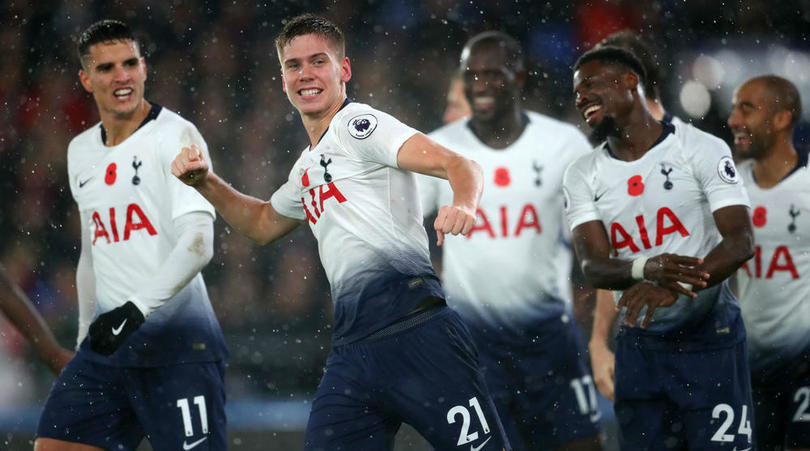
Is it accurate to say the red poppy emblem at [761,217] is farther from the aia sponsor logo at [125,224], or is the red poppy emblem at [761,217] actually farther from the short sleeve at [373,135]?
the aia sponsor logo at [125,224]

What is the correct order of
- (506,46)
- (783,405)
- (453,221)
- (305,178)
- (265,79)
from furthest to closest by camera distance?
(265,79)
(506,46)
(783,405)
(305,178)
(453,221)

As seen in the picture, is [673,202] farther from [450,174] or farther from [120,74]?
[120,74]

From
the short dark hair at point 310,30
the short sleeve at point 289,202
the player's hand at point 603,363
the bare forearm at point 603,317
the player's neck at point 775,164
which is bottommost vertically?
the player's hand at point 603,363

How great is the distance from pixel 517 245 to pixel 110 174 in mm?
2110

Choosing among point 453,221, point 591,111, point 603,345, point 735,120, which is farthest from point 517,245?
point 453,221

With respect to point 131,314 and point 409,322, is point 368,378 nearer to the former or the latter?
point 409,322

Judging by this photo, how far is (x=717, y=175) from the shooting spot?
4824 mm

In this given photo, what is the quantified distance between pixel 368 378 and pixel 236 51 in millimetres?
8118

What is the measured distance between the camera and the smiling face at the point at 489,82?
6.26 m

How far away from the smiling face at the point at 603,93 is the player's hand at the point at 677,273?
28.4 inches

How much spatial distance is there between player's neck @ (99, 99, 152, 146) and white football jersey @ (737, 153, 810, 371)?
3017mm

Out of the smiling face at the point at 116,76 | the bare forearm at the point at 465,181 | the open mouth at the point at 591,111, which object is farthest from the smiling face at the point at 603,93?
the smiling face at the point at 116,76

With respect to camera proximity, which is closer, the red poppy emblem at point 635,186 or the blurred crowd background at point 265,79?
the red poppy emblem at point 635,186

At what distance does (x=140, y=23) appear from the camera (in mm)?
12156
